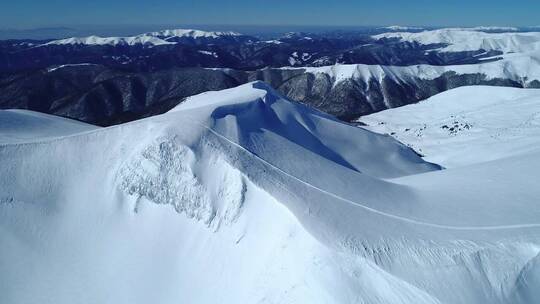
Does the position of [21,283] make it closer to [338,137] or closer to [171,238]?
[171,238]

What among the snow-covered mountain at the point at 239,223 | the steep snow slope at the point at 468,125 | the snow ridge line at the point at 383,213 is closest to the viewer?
the snow-covered mountain at the point at 239,223

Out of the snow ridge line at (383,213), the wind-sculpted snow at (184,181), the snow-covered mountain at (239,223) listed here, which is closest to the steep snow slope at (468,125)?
the snow-covered mountain at (239,223)

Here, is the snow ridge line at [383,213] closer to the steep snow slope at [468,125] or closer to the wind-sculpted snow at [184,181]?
the wind-sculpted snow at [184,181]

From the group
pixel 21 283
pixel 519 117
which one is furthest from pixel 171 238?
pixel 519 117

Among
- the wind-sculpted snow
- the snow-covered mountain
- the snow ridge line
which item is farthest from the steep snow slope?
the wind-sculpted snow

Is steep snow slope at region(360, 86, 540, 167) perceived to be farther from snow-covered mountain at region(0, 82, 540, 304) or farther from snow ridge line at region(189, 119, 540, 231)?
snow ridge line at region(189, 119, 540, 231)

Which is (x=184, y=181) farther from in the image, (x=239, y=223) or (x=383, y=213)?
(x=383, y=213)
